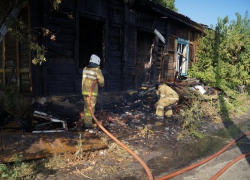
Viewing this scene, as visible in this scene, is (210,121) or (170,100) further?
(210,121)

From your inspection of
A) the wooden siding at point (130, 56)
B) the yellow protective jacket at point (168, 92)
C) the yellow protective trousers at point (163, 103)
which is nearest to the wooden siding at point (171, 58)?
the wooden siding at point (130, 56)

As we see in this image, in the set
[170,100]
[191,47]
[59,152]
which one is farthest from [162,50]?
[59,152]

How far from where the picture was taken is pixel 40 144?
361 centimetres

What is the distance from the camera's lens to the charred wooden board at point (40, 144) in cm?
324

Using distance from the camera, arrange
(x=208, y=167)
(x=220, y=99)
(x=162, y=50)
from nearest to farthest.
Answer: (x=208, y=167) < (x=220, y=99) < (x=162, y=50)

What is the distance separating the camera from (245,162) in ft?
12.2

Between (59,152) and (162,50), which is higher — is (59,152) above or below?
below

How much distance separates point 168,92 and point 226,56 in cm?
681

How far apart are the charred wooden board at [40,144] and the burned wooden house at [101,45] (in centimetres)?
184

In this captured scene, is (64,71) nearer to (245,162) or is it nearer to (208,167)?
(208,167)

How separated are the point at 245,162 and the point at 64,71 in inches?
210

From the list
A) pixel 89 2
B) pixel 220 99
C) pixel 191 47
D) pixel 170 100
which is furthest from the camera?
pixel 191 47

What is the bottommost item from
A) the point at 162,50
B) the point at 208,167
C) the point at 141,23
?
the point at 208,167

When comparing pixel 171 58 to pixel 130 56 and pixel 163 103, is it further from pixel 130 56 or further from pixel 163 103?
pixel 163 103
